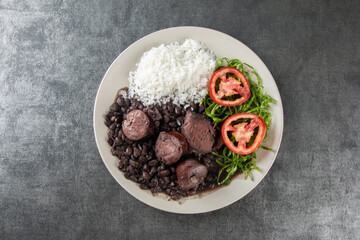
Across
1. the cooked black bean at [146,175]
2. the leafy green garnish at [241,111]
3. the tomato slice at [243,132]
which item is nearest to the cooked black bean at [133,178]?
the cooked black bean at [146,175]

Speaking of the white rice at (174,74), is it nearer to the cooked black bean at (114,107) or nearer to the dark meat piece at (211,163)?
the cooked black bean at (114,107)

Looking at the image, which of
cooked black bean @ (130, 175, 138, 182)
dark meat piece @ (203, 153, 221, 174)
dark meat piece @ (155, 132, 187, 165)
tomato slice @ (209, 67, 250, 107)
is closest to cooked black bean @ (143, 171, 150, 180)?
cooked black bean @ (130, 175, 138, 182)

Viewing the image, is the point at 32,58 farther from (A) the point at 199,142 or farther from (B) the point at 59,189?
(A) the point at 199,142

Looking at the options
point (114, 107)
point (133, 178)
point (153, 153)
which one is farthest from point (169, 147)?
point (114, 107)

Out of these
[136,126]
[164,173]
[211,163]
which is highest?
[136,126]

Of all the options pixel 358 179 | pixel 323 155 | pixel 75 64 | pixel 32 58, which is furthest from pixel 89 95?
pixel 358 179

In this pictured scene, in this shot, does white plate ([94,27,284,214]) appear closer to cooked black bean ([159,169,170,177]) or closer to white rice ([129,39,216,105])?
white rice ([129,39,216,105])

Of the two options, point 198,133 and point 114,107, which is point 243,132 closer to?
point 198,133
